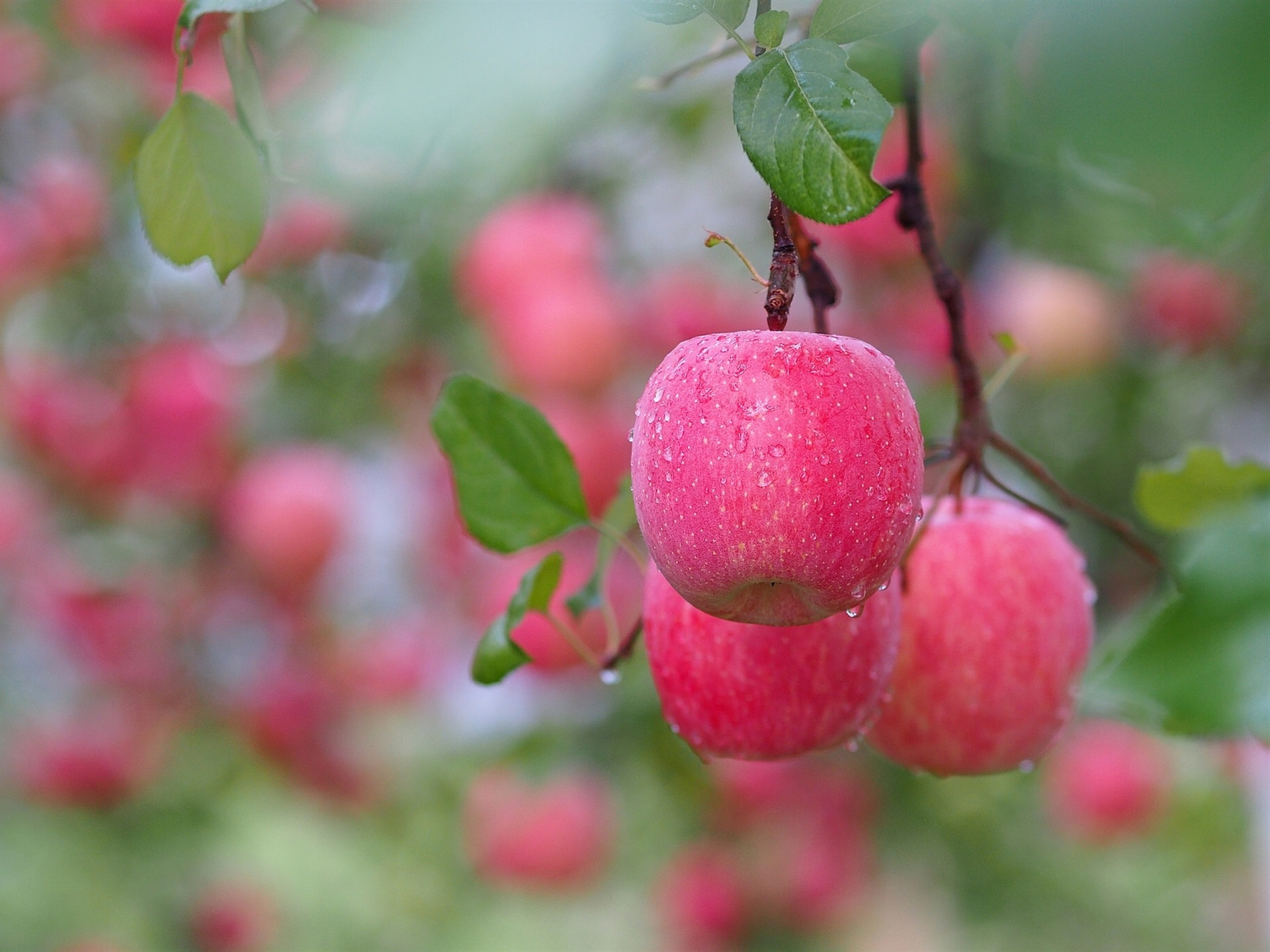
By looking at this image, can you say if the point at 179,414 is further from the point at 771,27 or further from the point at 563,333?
the point at 771,27

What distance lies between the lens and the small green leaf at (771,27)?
378mm

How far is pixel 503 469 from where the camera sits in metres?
0.56

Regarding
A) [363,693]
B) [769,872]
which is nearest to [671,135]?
[363,693]

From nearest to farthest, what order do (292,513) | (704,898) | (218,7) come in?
(218,7) < (292,513) < (704,898)

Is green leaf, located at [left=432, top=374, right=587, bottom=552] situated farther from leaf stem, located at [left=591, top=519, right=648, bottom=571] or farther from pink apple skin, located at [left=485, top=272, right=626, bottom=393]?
pink apple skin, located at [left=485, top=272, right=626, bottom=393]

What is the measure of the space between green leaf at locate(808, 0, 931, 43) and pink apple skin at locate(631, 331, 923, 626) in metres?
0.10

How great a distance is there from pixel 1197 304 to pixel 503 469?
4.03 feet

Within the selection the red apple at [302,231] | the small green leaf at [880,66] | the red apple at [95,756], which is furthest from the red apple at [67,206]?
the small green leaf at [880,66]

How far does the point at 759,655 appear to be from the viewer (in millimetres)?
500

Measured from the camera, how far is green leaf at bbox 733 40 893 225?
36cm

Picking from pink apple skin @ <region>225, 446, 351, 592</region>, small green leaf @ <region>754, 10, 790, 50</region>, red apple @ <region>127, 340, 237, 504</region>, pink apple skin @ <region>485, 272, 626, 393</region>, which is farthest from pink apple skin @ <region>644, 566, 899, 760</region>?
red apple @ <region>127, 340, 237, 504</region>

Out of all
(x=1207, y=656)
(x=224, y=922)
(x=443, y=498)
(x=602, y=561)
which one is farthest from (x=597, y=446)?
(x=224, y=922)

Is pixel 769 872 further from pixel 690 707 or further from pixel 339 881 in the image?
pixel 690 707

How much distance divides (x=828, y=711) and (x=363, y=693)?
1.58 metres
